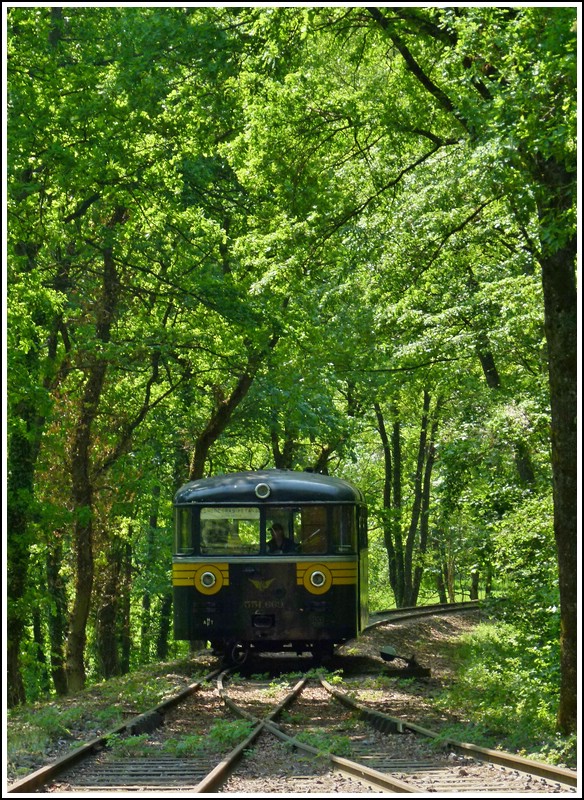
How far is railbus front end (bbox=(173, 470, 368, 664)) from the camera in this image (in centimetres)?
1567

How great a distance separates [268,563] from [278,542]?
1.21ft

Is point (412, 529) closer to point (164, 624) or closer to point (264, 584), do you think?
point (164, 624)

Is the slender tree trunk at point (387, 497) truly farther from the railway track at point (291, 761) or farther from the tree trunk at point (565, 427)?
the tree trunk at point (565, 427)

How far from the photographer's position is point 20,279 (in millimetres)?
16766

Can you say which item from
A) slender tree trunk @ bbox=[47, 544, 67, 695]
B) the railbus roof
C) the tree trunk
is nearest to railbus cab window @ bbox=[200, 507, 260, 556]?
the railbus roof

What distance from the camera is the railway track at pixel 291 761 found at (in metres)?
7.18

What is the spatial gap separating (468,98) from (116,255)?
1268 cm

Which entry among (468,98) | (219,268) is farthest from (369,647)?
(468,98)

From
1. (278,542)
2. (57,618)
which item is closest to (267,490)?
(278,542)

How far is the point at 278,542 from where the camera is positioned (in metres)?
15.9

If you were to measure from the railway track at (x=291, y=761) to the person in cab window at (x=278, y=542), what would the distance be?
417cm

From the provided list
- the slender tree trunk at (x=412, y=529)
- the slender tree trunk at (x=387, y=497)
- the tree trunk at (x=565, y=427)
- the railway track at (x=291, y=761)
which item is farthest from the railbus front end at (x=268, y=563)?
the slender tree trunk at (x=412, y=529)

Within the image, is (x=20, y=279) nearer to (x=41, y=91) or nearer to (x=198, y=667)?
(x=41, y=91)

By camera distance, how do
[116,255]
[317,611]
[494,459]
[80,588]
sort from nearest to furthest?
[317,611] → [494,459] → [116,255] → [80,588]
